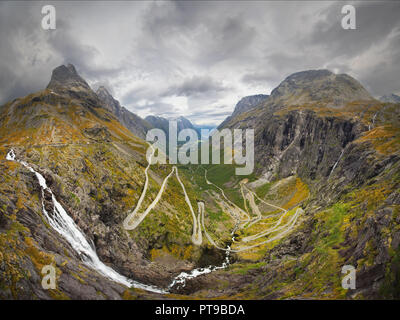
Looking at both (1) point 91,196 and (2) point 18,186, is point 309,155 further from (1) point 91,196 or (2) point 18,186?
(2) point 18,186

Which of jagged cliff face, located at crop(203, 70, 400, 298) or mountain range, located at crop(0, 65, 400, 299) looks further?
mountain range, located at crop(0, 65, 400, 299)

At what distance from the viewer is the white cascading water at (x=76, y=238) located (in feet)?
129

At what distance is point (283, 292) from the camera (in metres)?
29.9

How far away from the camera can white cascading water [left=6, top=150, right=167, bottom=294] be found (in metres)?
39.2

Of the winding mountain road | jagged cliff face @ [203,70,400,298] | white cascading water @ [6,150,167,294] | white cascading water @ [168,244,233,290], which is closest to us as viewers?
jagged cliff face @ [203,70,400,298]

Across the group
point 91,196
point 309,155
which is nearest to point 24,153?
point 91,196

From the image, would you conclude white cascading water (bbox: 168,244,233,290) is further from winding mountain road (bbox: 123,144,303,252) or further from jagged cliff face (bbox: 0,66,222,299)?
winding mountain road (bbox: 123,144,303,252)

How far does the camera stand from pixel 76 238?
140 feet

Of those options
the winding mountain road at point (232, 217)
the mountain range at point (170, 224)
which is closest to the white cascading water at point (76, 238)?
the mountain range at point (170, 224)

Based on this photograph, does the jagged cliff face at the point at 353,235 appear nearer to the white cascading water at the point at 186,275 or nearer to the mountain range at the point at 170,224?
Result: the mountain range at the point at 170,224

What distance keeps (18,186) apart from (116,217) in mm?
27236

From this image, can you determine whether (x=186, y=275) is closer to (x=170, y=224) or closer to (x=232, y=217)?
(x=170, y=224)

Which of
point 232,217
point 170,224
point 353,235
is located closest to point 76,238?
point 170,224

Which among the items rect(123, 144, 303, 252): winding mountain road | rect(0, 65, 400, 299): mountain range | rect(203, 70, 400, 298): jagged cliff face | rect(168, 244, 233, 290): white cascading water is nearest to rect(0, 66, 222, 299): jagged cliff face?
rect(0, 65, 400, 299): mountain range
